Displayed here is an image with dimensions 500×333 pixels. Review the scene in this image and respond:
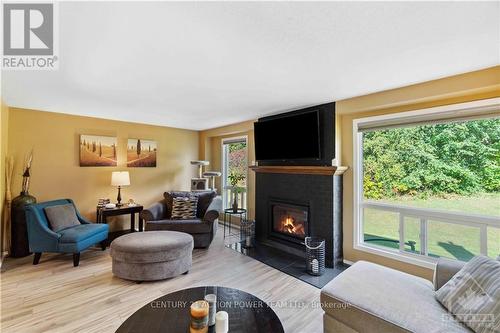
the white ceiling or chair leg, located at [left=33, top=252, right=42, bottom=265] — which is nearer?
the white ceiling

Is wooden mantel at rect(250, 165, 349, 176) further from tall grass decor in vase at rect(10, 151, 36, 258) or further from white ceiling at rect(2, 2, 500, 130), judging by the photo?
tall grass decor in vase at rect(10, 151, 36, 258)

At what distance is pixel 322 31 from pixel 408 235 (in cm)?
260

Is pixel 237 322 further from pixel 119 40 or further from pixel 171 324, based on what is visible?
pixel 119 40

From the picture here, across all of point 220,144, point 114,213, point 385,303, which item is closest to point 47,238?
point 114,213

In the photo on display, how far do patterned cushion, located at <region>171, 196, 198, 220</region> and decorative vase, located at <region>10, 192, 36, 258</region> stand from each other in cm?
204

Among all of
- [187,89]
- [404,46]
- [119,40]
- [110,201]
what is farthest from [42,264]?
[404,46]

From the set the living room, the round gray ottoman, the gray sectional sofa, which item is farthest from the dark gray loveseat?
the gray sectional sofa

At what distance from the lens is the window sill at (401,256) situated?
8.40 ft

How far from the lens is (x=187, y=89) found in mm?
2680

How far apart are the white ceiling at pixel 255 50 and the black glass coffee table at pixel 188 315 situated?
6.16 ft

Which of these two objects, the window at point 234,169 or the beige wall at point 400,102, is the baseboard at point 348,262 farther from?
the window at point 234,169

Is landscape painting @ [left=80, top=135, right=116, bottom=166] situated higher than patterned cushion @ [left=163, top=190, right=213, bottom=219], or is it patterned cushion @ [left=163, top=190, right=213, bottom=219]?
landscape painting @ [left=80, top=135, right=116, bottom=166]

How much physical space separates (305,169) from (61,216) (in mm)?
3631

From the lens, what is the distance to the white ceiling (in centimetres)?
133
